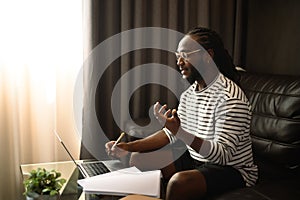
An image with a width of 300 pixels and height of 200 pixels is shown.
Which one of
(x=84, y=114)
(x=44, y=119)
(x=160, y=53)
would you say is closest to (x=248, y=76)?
(x=160, y=53)

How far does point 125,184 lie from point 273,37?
1.61m

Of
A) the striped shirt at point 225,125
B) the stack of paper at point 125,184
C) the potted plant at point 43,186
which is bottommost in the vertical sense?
the potted plant at point 43,186

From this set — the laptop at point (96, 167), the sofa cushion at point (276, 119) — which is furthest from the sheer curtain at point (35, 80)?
the sofa cushion at point (276, 119)

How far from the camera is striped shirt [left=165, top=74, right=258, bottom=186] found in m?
1.62

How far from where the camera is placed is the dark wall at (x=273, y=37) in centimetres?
244

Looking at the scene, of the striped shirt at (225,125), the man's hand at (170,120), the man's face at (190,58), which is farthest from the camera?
the man's face at (190,58)

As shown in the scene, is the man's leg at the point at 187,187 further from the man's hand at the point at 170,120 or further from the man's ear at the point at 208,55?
the man's ear at the point at 208,55

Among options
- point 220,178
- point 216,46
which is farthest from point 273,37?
point 220,178

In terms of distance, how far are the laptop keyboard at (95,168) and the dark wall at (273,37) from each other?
1.35m

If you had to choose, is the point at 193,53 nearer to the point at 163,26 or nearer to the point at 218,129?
the point at 218,129

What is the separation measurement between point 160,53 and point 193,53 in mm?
938

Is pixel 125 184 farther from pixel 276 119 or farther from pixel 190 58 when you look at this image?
pixel 276 119

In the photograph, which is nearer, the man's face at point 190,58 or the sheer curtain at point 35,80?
the man's face at point 190,58

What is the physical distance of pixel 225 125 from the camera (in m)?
1.63
